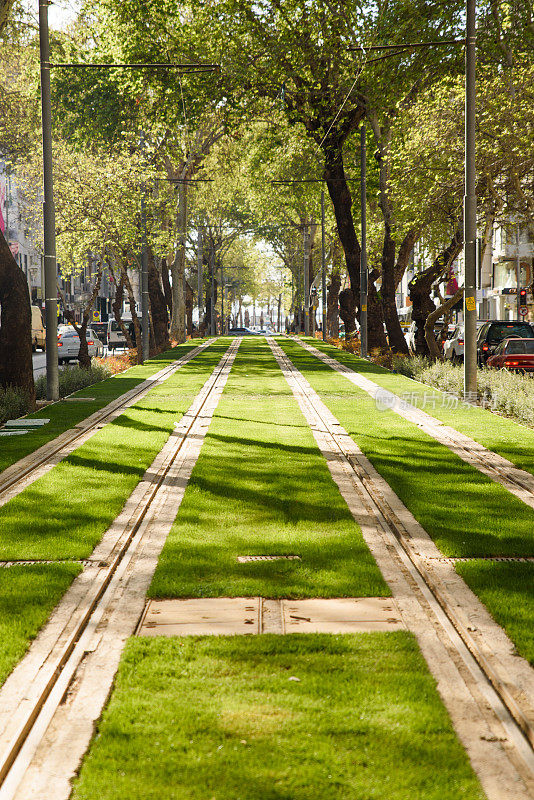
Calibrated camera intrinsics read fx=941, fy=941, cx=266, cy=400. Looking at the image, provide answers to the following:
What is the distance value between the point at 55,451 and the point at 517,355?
621 inches

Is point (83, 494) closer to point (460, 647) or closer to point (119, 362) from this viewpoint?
point (460, 647)

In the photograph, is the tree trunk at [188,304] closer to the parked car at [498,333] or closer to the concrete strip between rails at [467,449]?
the parked car at [498,333]

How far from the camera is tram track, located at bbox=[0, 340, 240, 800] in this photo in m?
3.96

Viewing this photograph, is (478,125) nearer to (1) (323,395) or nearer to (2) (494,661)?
(1) (323,395)

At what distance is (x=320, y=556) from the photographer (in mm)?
6867

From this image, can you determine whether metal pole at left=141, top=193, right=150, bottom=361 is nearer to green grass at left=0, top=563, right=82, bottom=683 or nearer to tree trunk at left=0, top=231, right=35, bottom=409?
tree trunk at left=0, top=231, right=35, bottom=409

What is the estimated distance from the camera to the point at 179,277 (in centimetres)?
5262

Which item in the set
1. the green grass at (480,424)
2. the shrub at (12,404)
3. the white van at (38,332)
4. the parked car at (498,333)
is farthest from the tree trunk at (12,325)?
the white van at (38,332)

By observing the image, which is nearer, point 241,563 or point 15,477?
point 241,563

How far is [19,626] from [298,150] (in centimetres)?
3466

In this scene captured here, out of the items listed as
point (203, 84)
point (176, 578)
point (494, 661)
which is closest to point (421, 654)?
point (494, 661)

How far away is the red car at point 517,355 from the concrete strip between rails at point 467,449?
4687mm

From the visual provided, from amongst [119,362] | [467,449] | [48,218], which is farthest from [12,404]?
[119,362]

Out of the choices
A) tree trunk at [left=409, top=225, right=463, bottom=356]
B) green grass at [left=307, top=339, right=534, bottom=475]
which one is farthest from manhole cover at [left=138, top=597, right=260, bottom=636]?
tree trunk at [left=409, top=225, right=463, bottom=356]
